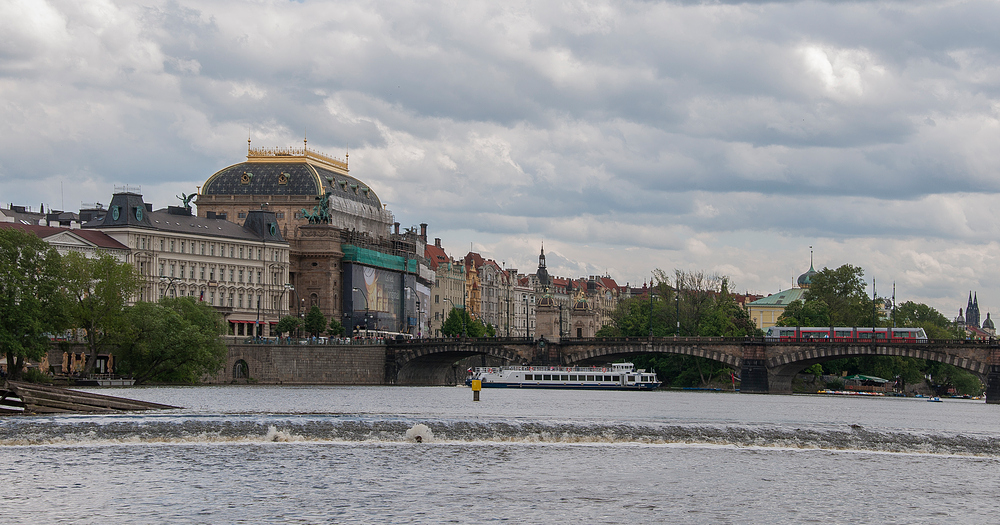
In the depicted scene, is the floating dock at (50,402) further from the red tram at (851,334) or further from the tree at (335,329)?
the tree at (335,329)

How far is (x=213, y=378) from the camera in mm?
132000

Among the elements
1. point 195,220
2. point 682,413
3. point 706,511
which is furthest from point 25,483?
point 195,220

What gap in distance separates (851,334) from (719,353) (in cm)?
1443

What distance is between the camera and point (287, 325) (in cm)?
16212

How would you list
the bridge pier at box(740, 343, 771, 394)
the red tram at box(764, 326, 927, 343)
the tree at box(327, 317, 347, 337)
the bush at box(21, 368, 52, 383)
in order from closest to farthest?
the bush at box(21, 368, 52, 383) → the red tram at box(764, 326, 927, 343) → the bridge pier at box(740, 343, 771, 394) → the tree at box(327, 317, 347, 337)

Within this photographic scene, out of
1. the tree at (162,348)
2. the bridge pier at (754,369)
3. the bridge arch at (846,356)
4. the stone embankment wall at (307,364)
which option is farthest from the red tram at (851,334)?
the tree at (162,348)

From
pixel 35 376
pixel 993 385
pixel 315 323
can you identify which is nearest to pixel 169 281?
pixel 315 323

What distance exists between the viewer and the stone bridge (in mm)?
124375

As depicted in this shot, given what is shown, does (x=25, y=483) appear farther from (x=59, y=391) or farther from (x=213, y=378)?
(x=213, y=378)

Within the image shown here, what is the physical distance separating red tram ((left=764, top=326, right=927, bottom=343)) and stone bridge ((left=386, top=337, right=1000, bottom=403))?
1.51 metres

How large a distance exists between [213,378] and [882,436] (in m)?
82.2

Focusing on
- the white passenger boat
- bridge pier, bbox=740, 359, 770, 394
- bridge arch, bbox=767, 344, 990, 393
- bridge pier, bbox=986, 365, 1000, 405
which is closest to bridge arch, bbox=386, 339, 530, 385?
the white passenger boat

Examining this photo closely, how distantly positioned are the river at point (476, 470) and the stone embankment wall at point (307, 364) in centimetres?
6707

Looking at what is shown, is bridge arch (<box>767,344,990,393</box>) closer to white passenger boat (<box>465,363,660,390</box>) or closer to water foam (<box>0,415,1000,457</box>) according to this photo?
white passenger boat (<box>465,363,660,390</box>)
